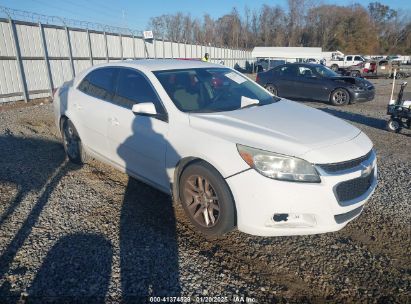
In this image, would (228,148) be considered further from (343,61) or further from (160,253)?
(343,61)

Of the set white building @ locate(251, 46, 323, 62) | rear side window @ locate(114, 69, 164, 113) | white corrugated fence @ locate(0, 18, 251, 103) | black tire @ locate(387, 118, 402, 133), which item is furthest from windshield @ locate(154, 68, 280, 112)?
white building @ locate(251, 46, 323, 62)

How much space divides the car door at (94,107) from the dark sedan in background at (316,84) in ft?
30.7

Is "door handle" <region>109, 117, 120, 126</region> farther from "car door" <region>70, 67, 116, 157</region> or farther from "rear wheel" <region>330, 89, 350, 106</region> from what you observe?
"rear wheel" <region>330, 89, 350, 106</region>

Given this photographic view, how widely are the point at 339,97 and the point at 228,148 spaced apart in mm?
10058

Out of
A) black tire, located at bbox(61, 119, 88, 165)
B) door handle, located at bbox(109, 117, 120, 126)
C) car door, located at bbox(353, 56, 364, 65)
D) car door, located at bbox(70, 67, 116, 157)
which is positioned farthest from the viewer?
car door, located at bbox(353, 56, 364, 65)

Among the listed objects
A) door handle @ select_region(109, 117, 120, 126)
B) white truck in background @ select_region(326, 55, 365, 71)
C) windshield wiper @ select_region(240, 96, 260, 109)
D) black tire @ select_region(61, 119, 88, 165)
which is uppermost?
windshield wiper @ select_region(240, 96, 260, 109)

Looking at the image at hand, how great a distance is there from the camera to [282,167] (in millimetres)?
2580

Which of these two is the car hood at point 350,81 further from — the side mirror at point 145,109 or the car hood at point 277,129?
the side mirror at point 145,109

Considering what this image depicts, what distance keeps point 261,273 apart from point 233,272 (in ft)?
0.77

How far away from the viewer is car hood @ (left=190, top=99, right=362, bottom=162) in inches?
105

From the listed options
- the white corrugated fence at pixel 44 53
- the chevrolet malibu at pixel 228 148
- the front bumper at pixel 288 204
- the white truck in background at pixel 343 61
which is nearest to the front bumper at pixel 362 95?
the chevrolet malibu at pixel 228 148

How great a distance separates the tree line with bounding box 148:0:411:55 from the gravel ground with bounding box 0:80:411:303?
83.6 m

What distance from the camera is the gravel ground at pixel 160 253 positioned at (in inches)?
93.7

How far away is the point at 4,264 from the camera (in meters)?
2.62
